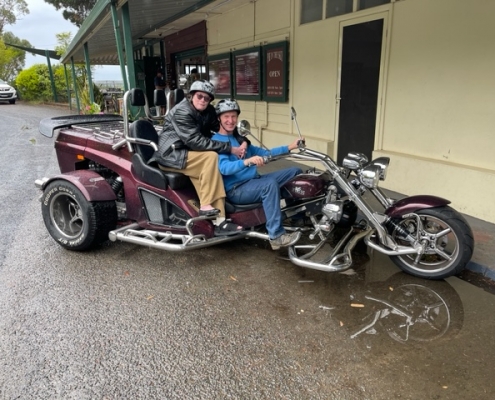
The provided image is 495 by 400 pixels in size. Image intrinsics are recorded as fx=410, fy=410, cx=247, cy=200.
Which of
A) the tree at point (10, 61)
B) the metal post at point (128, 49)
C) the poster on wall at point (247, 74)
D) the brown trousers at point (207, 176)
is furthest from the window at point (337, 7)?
the tree at point (10, 61)

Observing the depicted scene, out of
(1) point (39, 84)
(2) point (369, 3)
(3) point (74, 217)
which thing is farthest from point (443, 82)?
(1) point (39, 84)

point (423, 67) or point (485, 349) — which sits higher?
point (423, 67)

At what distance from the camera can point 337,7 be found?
6547mm

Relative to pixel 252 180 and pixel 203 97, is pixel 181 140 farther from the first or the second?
pixel 252 180

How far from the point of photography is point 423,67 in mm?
5262

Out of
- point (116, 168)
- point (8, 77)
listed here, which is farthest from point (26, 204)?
point (8, 77)

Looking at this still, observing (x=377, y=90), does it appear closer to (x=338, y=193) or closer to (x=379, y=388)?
(x=338, y=193)

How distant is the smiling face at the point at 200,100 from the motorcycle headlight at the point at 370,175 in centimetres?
156

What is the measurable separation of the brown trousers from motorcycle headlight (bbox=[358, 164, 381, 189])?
1223 mm

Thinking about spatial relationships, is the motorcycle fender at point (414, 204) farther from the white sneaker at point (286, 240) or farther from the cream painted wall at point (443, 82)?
the cream painted wall at point (443, 82)

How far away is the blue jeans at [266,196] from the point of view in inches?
140

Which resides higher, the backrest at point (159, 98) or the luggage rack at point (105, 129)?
the backrest at point (159, 98)

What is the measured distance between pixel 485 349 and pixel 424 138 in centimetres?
342

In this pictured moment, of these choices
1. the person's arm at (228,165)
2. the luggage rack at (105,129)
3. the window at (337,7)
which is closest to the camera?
the person's arm at (228,165)
